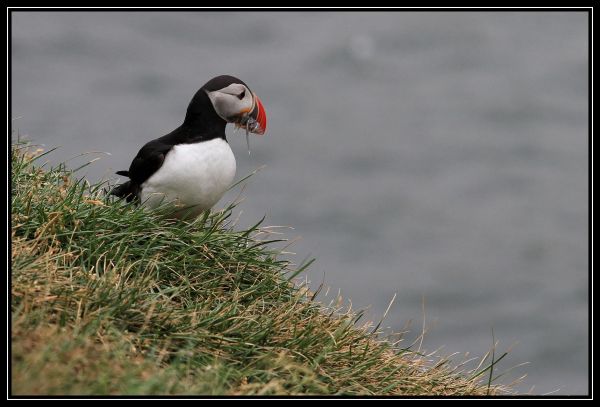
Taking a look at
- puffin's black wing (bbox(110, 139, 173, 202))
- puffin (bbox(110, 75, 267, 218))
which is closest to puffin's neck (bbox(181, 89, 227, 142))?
puffin (bbox(110, 75, 267, 218))

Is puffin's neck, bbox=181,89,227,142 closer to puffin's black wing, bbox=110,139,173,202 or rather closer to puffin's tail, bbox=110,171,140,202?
puffin's black wing, bbox=110,139,173,202

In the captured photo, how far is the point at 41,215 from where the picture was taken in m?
5.43

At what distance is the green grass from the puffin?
165 millimetres

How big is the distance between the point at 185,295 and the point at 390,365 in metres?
1.14

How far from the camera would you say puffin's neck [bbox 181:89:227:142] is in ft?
20.3

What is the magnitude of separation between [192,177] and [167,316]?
1.34 m

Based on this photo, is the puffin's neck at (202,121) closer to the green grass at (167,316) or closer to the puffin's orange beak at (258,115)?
the puffin's orange beak at (258,115)

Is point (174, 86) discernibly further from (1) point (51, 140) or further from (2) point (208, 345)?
(2) point (208, 345)

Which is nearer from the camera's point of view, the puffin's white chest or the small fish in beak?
the puffin's white chest

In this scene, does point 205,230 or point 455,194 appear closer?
point 205,230

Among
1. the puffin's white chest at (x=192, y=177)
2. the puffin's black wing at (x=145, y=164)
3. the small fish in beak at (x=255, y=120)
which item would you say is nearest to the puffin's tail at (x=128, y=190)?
the puffin's black wing at (x=145, y=164)

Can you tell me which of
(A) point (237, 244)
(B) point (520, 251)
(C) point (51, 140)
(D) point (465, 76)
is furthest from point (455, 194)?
(A) point (237, 244)

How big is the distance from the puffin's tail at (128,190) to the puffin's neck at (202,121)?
496mm

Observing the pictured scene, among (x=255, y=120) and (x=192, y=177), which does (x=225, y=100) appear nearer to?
(x=255, y=120)
